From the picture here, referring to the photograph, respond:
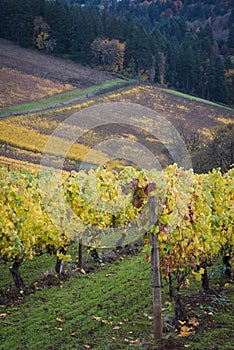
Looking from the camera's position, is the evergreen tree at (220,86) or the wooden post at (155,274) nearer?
the wooden post at (155,274)

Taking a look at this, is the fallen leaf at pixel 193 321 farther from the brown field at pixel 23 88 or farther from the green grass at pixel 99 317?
the brown field at pixel 23 88

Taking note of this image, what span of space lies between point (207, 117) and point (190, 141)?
16.8 meters

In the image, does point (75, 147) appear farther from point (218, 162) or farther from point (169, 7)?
point (169, 7)

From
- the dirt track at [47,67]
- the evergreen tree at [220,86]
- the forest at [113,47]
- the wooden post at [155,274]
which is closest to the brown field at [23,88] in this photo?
the dirt track at [47,67]

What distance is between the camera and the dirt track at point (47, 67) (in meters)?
66.4

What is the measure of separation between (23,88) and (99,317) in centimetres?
5263

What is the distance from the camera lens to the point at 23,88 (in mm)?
58625

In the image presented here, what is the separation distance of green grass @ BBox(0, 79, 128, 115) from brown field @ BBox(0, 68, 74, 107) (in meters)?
0.94

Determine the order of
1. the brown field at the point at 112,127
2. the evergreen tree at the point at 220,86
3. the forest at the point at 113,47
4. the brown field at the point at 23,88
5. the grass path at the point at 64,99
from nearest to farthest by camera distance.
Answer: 1. the brown field at the point at 112,127
2. the grass path at the point at 64,99
3. the brown field at the point at 23,88
4. the forest at the point at 113,47
5. the evergreen tree at the point at 220,86

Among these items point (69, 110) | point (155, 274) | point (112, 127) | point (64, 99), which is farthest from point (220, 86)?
point (155, 274)

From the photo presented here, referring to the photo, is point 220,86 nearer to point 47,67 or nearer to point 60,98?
point 47,67

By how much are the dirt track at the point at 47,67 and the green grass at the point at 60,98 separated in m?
1.88

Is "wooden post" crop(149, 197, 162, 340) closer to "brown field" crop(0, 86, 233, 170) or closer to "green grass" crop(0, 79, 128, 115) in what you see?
"brown field" crop(0, 86, 233, 170)

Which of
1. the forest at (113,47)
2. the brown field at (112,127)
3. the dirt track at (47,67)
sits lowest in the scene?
the brown field at (112,127)
